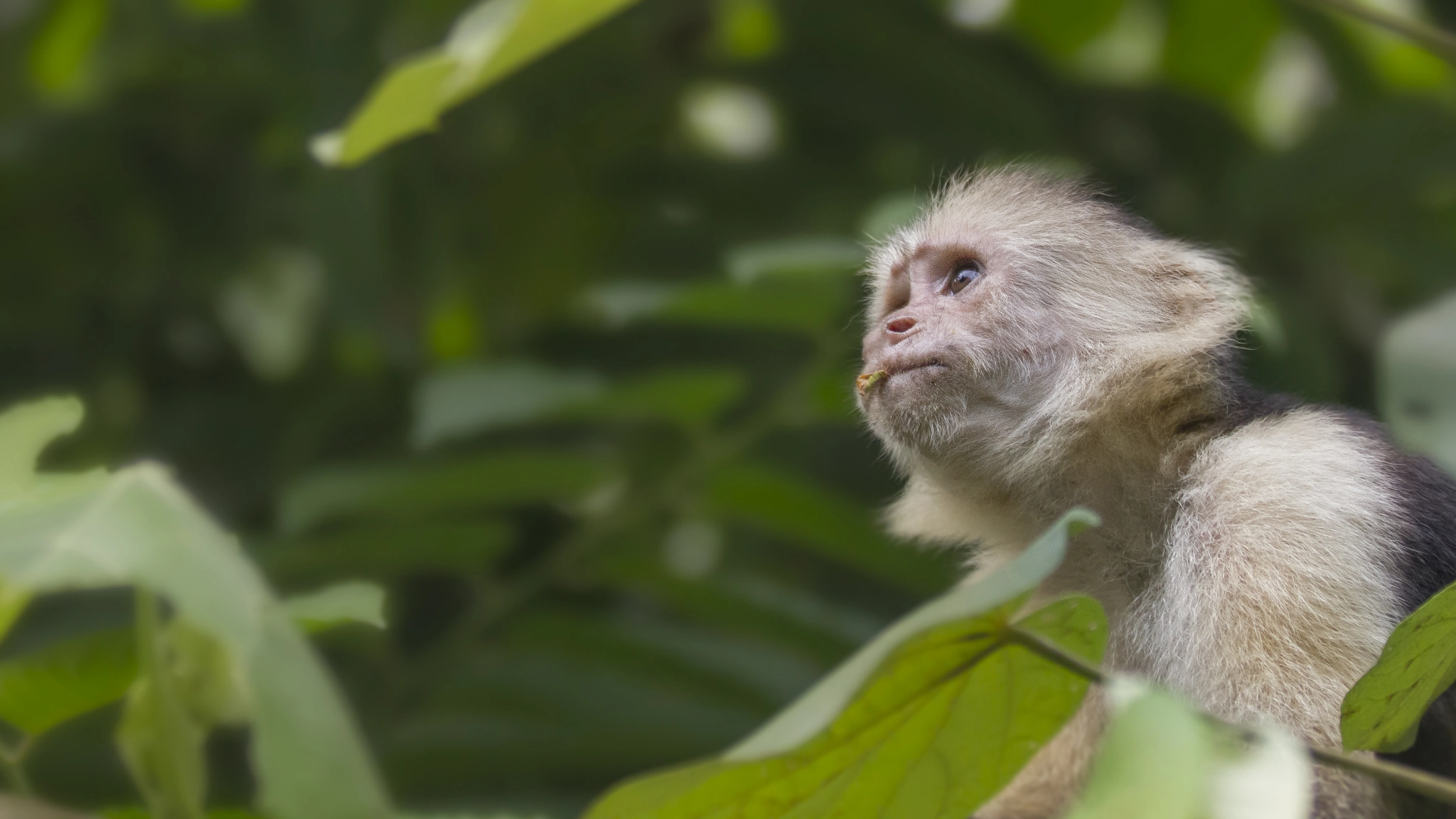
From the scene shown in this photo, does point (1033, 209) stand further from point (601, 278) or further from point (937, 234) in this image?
point (601, 278)

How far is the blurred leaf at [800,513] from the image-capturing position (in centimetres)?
327

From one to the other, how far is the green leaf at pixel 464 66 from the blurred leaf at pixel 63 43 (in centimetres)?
268

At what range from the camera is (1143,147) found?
4160 millimetres

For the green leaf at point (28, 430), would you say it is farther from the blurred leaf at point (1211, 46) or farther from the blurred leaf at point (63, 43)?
the blurred leaf at point (1211, 46)

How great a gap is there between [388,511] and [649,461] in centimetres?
69

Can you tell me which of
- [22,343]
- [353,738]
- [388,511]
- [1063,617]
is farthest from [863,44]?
[353,738]

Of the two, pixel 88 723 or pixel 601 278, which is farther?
pixel 601 278

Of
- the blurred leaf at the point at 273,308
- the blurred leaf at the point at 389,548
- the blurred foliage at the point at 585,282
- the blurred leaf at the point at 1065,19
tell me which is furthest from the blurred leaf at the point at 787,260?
the blurred leaf at the point at 273,308

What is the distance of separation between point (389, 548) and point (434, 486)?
20 cm

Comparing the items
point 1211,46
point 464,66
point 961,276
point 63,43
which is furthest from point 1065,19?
point 464,66

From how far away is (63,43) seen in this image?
3.91 metres

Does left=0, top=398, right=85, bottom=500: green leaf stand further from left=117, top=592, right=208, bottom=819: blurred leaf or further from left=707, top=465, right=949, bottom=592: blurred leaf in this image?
left=707, top=465, right=949, bottom=592: blurred leaf

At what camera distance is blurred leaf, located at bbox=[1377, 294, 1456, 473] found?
7.47ft

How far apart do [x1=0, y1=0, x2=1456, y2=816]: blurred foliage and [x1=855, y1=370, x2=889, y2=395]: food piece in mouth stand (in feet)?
0.83
